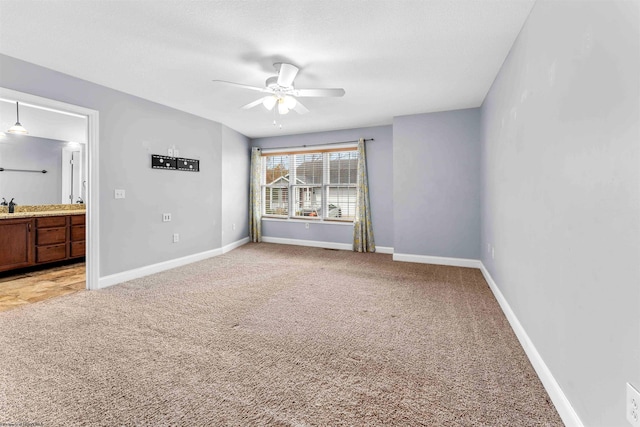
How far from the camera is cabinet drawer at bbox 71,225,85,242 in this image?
16.1 feet

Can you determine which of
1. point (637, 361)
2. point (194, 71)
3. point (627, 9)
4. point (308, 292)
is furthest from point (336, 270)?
point (627, 9)

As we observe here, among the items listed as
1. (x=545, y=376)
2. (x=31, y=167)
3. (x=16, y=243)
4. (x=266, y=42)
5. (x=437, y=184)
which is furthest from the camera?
(x=31, y=167)

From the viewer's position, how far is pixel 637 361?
3.26 feet

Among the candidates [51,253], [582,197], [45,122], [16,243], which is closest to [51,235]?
[51,253]

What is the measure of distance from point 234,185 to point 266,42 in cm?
396

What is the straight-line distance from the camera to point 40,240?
4.50m

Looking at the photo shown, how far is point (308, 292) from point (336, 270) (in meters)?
1.08

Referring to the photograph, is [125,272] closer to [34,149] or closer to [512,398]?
[34,149]

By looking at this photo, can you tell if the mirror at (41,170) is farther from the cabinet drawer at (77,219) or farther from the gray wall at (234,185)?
the gray wall at (234,185)

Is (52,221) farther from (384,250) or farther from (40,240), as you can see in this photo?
(384,250)

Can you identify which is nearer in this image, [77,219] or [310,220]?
[77,219]

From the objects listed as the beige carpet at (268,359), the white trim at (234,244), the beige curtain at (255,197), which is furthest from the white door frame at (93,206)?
the beige curtain at (255,197)

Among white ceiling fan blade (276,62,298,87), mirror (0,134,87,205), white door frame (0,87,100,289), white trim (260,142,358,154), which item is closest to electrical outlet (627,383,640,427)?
white ceiling fan blade (276,62,298,87)

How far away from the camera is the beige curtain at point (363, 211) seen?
575 cm
